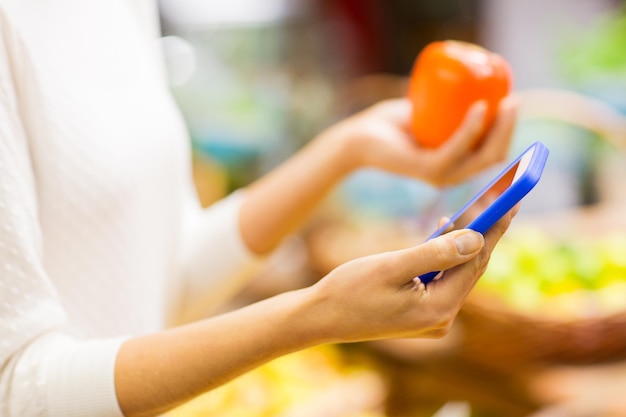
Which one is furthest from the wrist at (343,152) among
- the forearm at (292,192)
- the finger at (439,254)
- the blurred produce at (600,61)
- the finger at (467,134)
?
the blurred produce at (600,61)

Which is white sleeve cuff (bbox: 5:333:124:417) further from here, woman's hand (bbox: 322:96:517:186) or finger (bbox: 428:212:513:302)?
woman's hand (bbox: 322:96:517:186)

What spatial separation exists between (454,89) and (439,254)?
0.43 m

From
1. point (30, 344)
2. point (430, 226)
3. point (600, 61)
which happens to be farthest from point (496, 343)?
point (600, 61)

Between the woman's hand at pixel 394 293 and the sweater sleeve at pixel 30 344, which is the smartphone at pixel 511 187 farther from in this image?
the sweater sleeve at pixel 30 344

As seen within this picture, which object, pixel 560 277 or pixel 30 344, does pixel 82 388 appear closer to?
pixel 30 344

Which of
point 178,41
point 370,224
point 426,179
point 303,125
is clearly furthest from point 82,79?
point 178,41

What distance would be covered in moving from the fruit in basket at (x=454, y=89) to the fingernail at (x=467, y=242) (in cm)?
39

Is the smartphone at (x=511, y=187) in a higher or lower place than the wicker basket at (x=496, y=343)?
higher

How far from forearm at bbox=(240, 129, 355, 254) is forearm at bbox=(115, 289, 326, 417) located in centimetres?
40

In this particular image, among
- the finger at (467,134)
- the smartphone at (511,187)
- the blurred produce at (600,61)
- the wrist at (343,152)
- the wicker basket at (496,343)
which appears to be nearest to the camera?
the smartphone at (511,187)

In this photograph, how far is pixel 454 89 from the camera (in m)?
0.94

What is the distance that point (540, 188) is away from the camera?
178 centimetres

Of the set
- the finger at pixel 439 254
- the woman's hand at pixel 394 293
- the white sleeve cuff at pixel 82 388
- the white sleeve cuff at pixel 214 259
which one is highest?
the finger at pixel 439 254

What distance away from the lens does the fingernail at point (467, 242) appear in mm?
568
